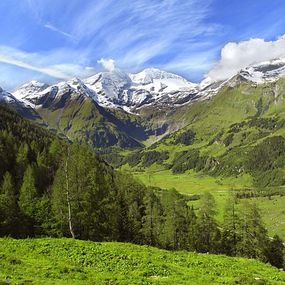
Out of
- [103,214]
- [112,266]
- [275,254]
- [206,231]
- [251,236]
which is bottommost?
[275,254]

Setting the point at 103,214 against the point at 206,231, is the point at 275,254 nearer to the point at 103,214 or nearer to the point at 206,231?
the point at 206,231

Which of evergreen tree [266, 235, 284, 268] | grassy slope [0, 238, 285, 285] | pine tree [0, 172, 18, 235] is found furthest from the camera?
evergreen tree [266, 235, 284, 268]

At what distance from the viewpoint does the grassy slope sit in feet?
96.4

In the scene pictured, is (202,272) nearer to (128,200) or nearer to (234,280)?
(234,280)

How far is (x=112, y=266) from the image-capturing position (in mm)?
34562

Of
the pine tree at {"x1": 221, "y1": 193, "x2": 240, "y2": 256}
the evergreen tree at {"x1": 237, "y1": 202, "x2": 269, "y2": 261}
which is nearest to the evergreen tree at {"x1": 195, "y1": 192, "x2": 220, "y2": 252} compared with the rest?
the pine tree at {"x1": 221, "y1": 193, "x2": 240, "y2": 256}

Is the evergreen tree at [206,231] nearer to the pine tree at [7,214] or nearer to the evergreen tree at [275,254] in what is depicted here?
the evergreen tree at [275,254]

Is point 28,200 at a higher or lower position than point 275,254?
higher

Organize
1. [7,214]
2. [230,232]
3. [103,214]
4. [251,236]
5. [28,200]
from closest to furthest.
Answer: [7,214] < [28,200] < [103,214] < [251,236] < [230,232]

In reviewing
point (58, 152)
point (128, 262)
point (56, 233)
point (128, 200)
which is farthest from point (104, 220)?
point (128, 262)

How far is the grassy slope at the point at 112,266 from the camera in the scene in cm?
2938

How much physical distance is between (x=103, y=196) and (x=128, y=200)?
789 inches

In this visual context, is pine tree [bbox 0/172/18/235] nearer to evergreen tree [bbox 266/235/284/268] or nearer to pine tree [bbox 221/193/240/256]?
pine tree [bbox 221/193/240/256]

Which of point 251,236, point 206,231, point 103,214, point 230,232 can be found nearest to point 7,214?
point 103,214
